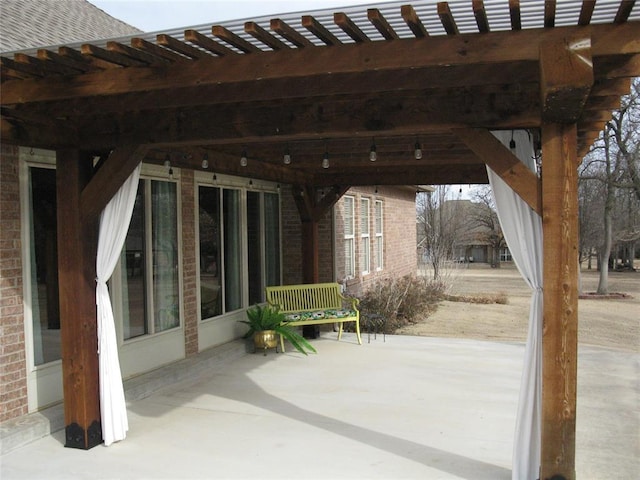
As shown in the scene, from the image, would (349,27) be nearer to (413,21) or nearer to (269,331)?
(413,21)

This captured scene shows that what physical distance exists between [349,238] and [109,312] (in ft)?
25.0

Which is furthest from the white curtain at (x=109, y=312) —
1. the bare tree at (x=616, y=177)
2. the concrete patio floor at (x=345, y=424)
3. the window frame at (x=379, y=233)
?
the bare tree at (x=616, y=177)

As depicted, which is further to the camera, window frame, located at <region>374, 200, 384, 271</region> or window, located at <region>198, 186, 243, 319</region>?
window frame, located at <region>374, 200, 384, 271</region>

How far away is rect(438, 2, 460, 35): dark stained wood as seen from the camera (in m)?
2.98

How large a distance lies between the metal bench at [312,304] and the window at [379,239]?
459 cm

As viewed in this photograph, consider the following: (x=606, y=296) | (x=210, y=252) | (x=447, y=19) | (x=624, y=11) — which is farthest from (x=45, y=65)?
(x=606, y=296)

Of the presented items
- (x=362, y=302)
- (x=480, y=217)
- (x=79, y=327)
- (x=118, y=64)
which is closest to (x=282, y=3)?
(x=118, y=64)

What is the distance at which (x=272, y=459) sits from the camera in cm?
467

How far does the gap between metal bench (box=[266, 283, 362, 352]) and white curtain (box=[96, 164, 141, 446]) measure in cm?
375

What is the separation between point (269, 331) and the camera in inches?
333

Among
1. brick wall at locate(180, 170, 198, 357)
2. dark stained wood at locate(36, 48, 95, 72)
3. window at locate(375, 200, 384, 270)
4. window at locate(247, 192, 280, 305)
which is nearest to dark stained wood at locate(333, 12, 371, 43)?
dark stained wood at locate(36, 48, 95, 72)

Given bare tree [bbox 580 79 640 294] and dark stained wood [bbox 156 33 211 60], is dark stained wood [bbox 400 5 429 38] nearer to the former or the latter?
dark stained wood [bbox 156 33 211 60]

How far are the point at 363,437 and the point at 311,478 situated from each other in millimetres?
931

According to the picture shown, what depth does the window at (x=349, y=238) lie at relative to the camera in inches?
475
